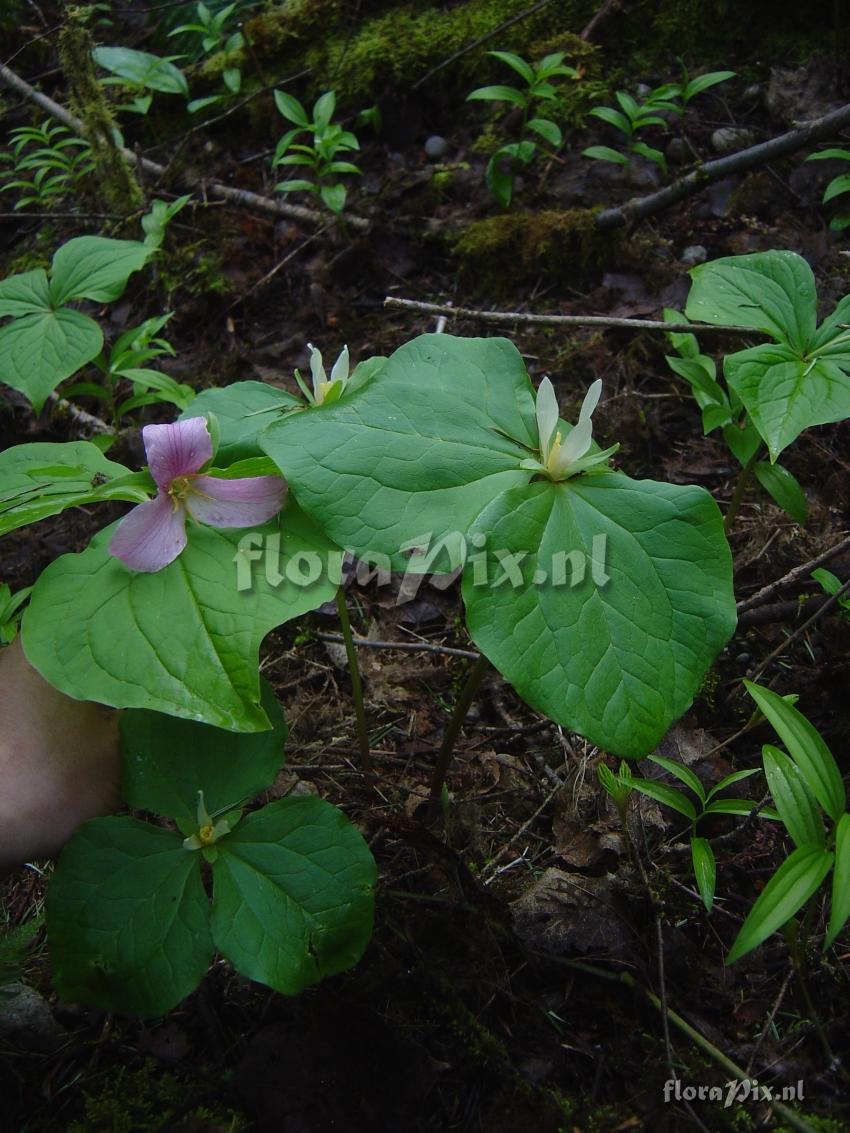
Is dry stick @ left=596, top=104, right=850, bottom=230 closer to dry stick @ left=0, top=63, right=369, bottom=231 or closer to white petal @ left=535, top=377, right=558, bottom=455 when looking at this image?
dry stick @ left=0, top=63, right=369, bottom=231

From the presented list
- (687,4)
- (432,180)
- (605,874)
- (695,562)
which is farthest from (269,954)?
(687,4)

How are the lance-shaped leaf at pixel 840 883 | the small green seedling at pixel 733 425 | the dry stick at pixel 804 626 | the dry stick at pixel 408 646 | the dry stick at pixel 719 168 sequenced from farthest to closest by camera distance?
the dry stick at pixel 719 168
the dry stick at pixel 408 646
the small green seedling at pixel 733 425
the dry stick at pixel 804 626
the lance-shaped leaf at pixel 840 883

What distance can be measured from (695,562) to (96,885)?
1150 mm

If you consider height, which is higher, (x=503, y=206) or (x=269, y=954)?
(x=503, y=206)

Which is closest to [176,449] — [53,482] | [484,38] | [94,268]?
[53,482]

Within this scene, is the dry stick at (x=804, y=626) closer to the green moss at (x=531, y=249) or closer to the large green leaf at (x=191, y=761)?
the large green leaf at (x=191, y=761)

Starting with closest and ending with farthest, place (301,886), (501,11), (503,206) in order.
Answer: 1. (301,886)
2. (503,206)
3. (501,11)

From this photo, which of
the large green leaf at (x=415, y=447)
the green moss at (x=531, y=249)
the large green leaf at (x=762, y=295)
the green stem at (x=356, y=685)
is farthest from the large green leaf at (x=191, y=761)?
the green moss at (x=531, y=249)

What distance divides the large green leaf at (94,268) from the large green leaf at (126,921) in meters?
1.80

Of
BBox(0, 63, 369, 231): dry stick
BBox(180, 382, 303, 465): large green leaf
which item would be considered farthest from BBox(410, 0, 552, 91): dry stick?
BBox(180, 382, 303, 465): large green leaf

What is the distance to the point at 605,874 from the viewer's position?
5.16 ft

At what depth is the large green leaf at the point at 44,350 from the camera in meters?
2.25

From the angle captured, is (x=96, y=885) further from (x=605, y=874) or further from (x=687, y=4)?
(x=687, y=4)

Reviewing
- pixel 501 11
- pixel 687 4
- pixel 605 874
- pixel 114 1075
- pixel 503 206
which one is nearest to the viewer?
pixel 114 1075
